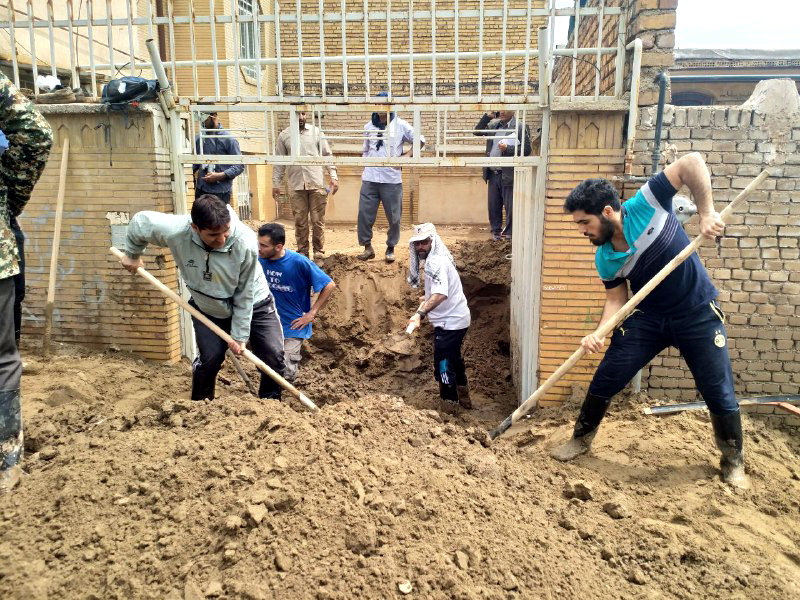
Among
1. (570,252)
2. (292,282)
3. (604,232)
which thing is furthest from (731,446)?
(292,282)

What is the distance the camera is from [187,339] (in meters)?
6.00

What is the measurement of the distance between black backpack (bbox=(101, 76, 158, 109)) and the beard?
408 centimetres

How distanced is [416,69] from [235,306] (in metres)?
11.0

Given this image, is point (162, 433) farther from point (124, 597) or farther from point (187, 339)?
point (187, 339)

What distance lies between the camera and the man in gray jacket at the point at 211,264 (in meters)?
3.93

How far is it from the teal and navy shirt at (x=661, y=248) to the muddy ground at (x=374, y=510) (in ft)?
3.83

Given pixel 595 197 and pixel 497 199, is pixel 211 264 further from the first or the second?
pixel 497 199

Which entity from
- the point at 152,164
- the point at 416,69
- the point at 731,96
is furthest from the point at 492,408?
the point at 731,96

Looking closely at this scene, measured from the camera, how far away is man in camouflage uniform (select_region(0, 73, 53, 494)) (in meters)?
2.99

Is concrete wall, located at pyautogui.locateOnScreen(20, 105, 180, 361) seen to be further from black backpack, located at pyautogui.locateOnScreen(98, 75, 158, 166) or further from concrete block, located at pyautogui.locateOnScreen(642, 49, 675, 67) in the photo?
concrete block, located at pyautogui.locateOnScreen(642, 49, 675, 67)

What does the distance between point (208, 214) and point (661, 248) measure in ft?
9.25

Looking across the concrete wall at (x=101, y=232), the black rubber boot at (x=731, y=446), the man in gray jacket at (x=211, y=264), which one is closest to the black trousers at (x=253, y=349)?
the man in gray jacket at (x=211, y=264)

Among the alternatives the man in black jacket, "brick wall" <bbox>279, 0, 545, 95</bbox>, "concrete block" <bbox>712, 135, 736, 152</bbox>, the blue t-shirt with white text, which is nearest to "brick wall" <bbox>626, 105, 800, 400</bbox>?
"concrete block" <bbox>712, 135, 736, 152</bbox>

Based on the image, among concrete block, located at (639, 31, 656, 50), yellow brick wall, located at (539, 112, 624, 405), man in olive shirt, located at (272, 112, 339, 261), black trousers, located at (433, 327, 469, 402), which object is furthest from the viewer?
man in olive shirt, located at (272, 112, 339, 261)
